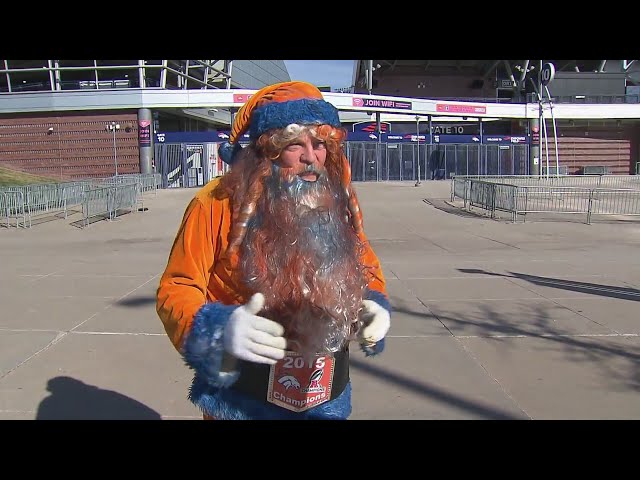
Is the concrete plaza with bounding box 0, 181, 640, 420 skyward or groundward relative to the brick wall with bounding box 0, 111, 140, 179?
groundward

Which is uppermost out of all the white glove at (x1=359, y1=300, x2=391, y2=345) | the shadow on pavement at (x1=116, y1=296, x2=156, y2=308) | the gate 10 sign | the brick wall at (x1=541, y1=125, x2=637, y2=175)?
the gate 10 sign

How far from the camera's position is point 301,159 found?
196 cm

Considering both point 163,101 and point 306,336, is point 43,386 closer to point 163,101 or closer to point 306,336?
point 306,336

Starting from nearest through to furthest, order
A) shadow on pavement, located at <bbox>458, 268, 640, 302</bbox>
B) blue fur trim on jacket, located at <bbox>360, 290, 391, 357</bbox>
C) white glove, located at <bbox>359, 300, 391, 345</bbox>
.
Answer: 1. white glove, located at <bbox>359, 300, 391, 345</bbox>
2. blue fur trim on jacket, located at <bbox>360, 290, 391, 357</bbox>
3. shadow on pavement, located at <bbox>458, 268, 640, 302</bbox>

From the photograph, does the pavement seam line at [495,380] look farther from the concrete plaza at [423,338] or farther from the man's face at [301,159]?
the man's face at [301,159]

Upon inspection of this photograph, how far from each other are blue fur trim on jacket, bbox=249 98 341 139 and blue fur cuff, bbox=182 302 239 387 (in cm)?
65

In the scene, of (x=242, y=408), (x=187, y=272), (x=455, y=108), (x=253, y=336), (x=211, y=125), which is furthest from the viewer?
(x=211, y=125)

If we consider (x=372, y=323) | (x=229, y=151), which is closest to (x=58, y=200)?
(x=229, y=151)

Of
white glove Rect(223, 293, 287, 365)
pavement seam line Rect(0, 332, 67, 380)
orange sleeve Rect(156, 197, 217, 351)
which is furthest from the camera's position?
pavement seam line Rect(0, 332, 67, 380)

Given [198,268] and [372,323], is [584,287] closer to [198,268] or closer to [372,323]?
[372,323]

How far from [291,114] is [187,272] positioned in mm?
655

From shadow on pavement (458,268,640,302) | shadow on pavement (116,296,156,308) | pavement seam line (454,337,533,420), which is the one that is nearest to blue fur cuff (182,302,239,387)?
pavement seam line (454,337,533,420)

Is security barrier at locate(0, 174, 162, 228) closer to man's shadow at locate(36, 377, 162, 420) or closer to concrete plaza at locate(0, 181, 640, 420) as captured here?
concrete plaza at locate(0, 181, 640, 420)

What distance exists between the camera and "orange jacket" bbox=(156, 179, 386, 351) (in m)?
1.89
